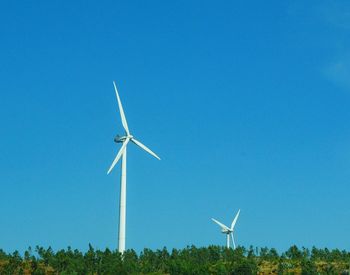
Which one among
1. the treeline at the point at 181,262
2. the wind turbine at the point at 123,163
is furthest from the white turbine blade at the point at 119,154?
the treeline at the point at 181,262

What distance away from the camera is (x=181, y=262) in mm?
78000

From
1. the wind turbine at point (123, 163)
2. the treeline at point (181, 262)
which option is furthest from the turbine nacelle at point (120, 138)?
the treeline at point (181, 262)

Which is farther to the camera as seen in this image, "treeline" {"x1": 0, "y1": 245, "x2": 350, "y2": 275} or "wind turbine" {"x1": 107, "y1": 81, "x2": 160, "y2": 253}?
"wind turbine" {"x1": 107, "y1": 81, "x2": 160, "y2": 253}

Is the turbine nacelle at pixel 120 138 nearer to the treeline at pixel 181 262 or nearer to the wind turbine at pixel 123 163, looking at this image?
the wind turbine at pixel 123 163

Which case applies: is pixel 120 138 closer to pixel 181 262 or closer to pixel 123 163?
pixel 123 163

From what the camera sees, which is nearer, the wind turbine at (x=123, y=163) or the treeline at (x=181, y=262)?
the treeline at (x=181, y=262)

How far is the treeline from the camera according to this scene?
75.3m

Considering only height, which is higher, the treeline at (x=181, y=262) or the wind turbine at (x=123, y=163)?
the wind turbine at (x=123, y=163)

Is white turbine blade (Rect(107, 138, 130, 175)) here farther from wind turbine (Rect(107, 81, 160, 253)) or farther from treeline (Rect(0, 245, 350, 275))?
treeline (Rect(0, 245, 350, 275))

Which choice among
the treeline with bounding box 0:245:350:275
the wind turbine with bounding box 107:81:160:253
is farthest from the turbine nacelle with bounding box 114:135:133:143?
the treeline with bounding box 0:245:350:275

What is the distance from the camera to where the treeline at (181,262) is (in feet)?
247

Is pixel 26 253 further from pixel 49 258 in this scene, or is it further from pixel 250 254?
pixel 250 254

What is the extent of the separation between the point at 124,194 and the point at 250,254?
19.5 meters

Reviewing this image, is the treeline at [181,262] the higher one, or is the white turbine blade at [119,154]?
the white turbine blade at [119,154]
